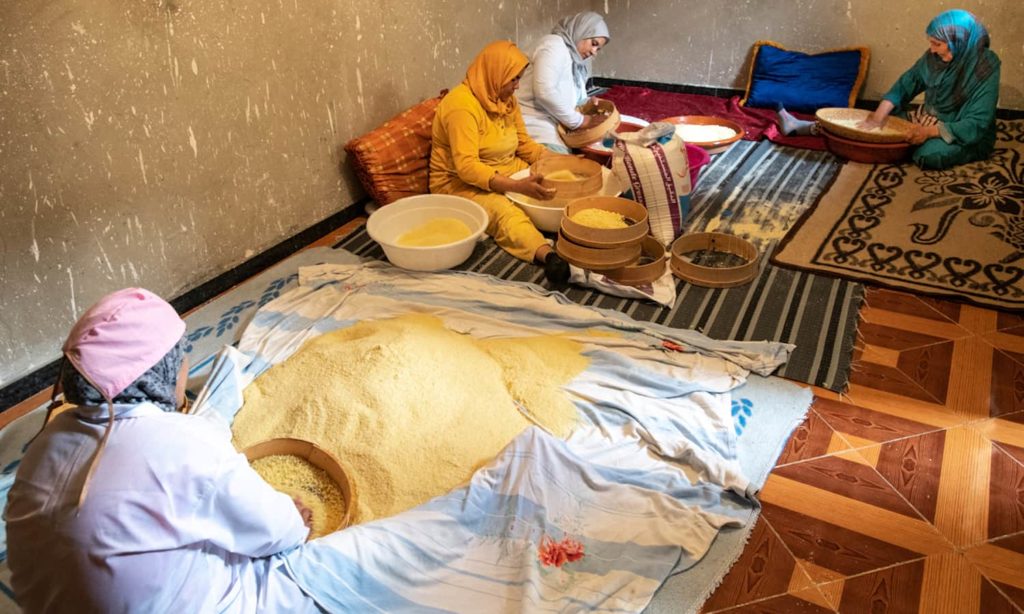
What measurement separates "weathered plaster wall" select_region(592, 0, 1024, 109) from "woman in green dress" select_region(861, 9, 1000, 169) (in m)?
0.53

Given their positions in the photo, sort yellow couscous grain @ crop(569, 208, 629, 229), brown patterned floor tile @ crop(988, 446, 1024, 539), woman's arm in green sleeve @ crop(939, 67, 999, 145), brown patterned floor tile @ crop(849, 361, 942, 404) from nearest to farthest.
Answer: brown patterned floor tile @ crop(988, 446, 1024, 539), brown patterned floor tile @ crop(849, 361, 942, 404), yellow couscous grain @ crop(569, 208, 629, 229), woman's arm in green sleeve @ crop(939, 67, 999, 145)

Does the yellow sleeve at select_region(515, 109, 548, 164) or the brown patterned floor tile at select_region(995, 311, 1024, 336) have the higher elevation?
the yellow sleeve at select_region(515, 109, 548, 164)

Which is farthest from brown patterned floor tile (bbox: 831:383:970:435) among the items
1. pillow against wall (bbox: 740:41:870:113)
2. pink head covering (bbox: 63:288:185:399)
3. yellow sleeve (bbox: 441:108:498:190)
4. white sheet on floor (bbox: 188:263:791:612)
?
pillow against wall (bbox: 740:41:870:113)

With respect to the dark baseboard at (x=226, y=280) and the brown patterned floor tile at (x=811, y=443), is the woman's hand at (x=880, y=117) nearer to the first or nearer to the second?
the brown patterned floor tile at (x=811, y=443)

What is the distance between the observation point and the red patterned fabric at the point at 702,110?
390 cm

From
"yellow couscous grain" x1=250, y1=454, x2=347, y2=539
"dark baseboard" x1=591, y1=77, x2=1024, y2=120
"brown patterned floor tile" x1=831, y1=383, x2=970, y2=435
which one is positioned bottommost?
"brown patterned floor tile" x1=831, y1=383, x2=970, y2=435

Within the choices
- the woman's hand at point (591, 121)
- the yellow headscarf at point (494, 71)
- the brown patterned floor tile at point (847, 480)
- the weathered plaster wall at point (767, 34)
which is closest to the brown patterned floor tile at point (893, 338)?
the brown patterned floor tile at point (847, 480)

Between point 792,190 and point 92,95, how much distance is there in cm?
296

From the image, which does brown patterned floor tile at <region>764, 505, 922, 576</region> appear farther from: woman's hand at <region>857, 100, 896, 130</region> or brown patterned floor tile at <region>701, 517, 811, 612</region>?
woman's hand at <region>857, 100, 896, 130</region>

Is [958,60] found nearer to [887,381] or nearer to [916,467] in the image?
[887,381]

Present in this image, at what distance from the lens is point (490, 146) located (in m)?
2.89

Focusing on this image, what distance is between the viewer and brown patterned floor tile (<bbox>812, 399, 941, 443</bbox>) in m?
1.87

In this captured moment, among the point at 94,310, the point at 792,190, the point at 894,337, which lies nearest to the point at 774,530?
the point at 894,337

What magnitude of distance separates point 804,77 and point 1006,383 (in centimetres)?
271
